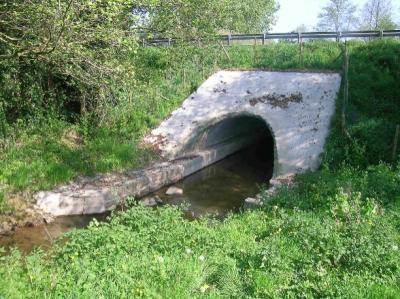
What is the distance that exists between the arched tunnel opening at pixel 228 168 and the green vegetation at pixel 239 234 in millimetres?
2328

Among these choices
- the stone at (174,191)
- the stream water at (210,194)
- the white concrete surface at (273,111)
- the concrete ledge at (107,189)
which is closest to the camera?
the stream water at (210,194)

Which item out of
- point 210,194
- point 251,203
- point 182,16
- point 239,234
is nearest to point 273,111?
point 210,194

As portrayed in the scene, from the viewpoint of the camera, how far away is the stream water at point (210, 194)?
37.4ft

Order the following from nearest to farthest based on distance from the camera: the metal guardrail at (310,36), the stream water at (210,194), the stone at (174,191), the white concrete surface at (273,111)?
1. the stream water at (210,194)
2. the stone at (174,191)
3. the white concrete surface at (273,111)
4. the metal guardrail at (310,36)

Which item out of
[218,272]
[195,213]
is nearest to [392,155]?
[195,213]

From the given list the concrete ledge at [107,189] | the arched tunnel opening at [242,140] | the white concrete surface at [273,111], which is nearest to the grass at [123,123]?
the concrete ledge at [107,189]

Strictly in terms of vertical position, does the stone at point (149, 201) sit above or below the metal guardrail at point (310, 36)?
below

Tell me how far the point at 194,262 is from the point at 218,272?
1.55 feet

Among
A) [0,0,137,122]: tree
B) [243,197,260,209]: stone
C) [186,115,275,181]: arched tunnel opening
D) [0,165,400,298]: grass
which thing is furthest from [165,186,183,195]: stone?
[0,165,400,298]: grass

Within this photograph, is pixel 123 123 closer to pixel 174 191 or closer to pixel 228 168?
pixel 174 191

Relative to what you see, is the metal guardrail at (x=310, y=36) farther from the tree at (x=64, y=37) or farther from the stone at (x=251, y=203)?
the stone at (x=251, y=203)

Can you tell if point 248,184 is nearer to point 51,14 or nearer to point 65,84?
point 65,84

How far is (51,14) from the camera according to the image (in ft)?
30.0

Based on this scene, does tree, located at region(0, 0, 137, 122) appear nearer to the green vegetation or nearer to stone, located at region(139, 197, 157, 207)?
the green vegetation
